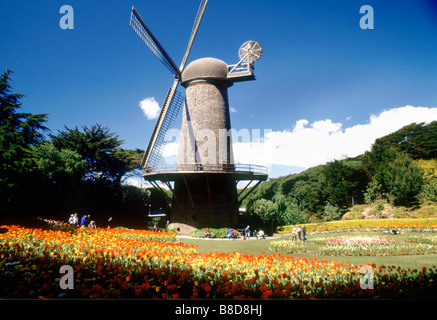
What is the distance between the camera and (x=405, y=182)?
28.1 meters

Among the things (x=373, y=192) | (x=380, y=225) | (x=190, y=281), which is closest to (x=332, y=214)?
(x=373, y=192)

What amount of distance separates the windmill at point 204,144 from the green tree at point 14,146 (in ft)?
24.7

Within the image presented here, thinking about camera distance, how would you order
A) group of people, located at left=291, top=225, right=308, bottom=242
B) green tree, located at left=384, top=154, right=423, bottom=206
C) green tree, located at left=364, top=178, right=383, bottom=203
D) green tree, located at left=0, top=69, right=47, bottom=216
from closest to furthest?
green tree, located at left=0, top=69, right=47, bottom=216 < group of people, located at left=291, top=225, right=308, bottom=242 < green tree, located at left=384, top=154, right=423, bottom=206 < green tree, located at left=364, top=178, right=383, bottom=203

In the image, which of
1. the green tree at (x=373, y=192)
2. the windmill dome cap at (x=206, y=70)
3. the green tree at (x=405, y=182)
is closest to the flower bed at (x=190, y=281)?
the windmill dome cap at (x=206, y=70)

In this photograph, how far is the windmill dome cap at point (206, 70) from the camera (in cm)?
2025

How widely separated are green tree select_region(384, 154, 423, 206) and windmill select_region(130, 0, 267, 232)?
20232mm

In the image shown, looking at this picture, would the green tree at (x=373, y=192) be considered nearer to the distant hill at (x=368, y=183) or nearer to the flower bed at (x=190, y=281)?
the distant hill at (x=368, y=183)

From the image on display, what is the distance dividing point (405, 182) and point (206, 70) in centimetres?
2653

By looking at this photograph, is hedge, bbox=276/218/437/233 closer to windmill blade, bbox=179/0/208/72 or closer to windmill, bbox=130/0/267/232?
windmill, bbox=130/0/267/232

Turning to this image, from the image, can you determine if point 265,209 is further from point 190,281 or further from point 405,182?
point 190,281

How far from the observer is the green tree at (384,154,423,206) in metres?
27.9

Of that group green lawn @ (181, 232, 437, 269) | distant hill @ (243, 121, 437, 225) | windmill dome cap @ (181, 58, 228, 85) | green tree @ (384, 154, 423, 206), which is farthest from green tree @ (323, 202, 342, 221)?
windmill dome cap @ (181, 58, 228, 85)
